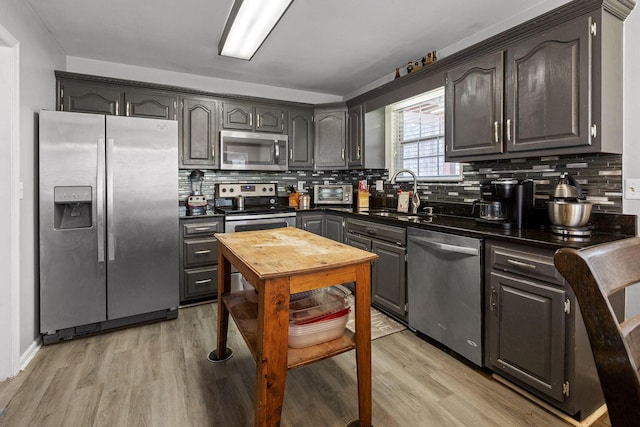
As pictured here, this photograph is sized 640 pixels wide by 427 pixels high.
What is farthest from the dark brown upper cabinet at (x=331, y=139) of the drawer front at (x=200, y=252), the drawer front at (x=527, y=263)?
the drawer front at (x=527, y=263)

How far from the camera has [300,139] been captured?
4.14 metres

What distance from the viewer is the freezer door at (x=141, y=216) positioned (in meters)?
2.59

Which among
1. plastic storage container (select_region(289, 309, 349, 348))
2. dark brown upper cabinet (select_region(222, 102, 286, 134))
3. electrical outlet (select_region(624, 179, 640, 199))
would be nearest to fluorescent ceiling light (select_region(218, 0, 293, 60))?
dark brown upper cabinet (select_region(222, 102, 286, 134))

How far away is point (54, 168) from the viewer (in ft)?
7.79

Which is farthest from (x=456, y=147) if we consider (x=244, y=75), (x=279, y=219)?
(x=244, y=75)

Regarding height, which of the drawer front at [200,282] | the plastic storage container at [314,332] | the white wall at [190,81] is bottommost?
the drawer front at [200,282]

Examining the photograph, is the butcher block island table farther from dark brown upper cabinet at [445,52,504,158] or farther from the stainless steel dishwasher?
dark brown upper cabinet at [445,52,504,158]

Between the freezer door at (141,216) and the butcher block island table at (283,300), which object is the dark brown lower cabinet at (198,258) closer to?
the freezer door at (141,216)

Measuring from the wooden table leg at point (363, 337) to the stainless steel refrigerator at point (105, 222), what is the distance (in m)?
2.00

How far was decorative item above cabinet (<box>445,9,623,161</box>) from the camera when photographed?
5.87 ft

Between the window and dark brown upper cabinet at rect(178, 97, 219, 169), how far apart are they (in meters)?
2.04

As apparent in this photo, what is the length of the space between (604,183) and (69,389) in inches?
135

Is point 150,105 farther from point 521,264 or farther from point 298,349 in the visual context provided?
point 521,264

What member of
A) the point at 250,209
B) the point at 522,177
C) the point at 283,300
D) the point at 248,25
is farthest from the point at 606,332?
the point at 250,209
